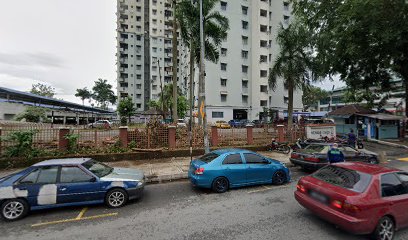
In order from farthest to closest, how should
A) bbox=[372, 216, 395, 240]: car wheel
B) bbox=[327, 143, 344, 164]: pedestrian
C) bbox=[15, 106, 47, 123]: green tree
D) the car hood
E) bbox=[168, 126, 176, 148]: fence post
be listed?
bbox=[15, 106, 47, 123]: green tree < bbox=[168, 126, 176, 148]: fence post < bbox=[327, 143, 344, 164]: pedestrian < the car hood < bbox=[372, 216, 395, 240]: car wheel

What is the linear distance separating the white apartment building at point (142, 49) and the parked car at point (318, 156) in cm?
6109

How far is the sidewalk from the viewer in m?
9.12

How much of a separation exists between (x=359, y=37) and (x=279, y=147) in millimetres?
9920

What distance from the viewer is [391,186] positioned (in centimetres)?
452

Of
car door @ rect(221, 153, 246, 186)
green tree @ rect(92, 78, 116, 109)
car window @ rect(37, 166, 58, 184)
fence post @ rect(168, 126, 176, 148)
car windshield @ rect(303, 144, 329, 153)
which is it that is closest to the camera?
car window @ rect(37, 166, 58, 184)

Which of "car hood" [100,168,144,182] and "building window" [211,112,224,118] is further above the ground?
"building window" [211,112,224,118]

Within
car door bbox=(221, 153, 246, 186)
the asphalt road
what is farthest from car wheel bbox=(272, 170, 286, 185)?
car door bbox=(221, 153, 246, 186)

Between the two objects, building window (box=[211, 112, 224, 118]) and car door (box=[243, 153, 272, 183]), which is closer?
car door (box=[243, 153, 272, 183])

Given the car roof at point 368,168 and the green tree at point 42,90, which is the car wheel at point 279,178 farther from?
the green tree at point 42,90

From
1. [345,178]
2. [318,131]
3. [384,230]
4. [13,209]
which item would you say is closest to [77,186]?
[13,209]

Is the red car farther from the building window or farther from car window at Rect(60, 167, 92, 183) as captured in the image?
the building window

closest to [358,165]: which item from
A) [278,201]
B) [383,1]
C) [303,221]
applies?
[303,221]

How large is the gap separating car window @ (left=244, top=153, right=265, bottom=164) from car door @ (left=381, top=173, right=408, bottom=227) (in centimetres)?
387

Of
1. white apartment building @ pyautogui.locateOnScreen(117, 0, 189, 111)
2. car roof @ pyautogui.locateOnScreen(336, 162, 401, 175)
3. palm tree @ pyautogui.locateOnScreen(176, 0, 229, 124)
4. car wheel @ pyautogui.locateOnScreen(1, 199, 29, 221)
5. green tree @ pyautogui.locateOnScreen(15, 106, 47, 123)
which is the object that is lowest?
car wheel @ pyautogui.locateOnScreen(1, 199, 29, 221)
